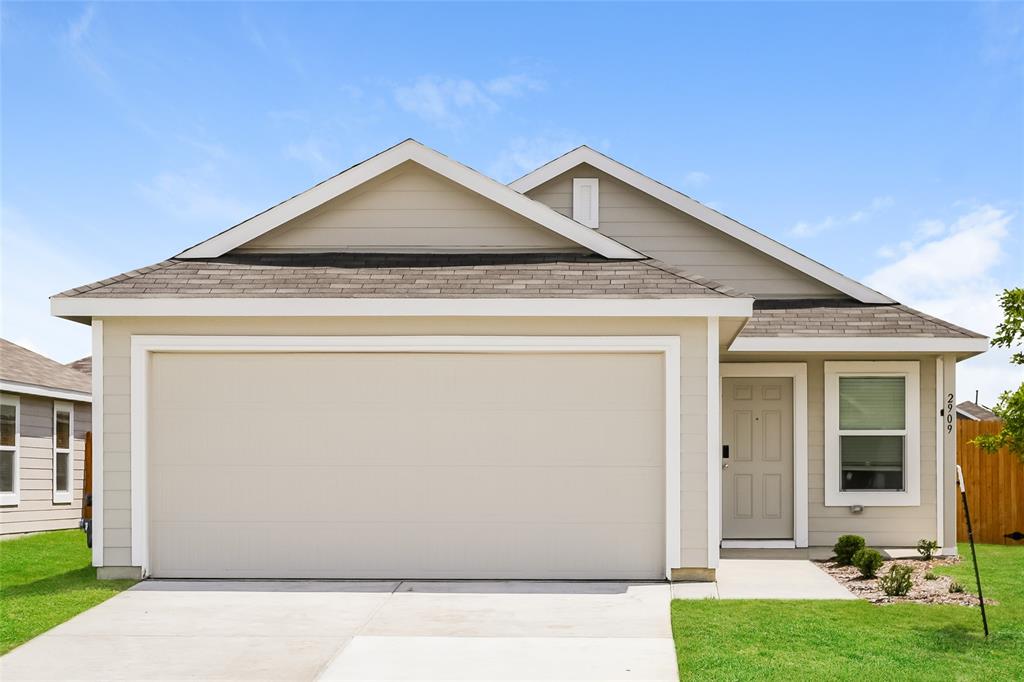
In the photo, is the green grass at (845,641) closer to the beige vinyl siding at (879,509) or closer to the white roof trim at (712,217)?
the beige vinyl siding at (879,509)

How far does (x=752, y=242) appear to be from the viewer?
1289cm

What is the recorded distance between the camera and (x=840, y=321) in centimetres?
1216

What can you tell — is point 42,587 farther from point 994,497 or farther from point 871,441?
point 994,497

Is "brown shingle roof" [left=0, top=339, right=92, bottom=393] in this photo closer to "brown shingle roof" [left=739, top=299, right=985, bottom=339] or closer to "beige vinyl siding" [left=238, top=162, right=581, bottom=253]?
"beige vinyl siding" [left=238, top=162, right=581, bottom=253]

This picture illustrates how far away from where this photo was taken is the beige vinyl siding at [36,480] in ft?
49.9

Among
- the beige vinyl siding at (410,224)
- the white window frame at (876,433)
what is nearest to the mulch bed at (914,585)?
the white window frame at (876,433)

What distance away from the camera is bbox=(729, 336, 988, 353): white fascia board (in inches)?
457

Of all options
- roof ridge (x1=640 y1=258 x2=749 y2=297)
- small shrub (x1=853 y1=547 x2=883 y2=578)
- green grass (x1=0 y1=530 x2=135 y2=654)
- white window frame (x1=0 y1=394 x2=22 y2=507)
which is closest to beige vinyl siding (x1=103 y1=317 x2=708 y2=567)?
roof ridge (x1=640 y1=258 x2=749 y2=297)

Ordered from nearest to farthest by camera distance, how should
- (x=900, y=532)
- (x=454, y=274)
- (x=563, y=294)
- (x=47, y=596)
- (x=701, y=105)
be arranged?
(x=47, y=596), (x=563, y=294), (x=454, y=274), (x=900, y=532), (x=701, y=105)

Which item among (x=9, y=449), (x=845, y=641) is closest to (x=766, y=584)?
(x=845, y=641)

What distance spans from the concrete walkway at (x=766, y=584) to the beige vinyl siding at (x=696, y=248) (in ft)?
12.7

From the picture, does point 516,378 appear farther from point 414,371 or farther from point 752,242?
point 752,242

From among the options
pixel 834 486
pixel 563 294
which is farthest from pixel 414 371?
pixel 834 486

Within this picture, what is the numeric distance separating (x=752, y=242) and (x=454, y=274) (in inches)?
188
